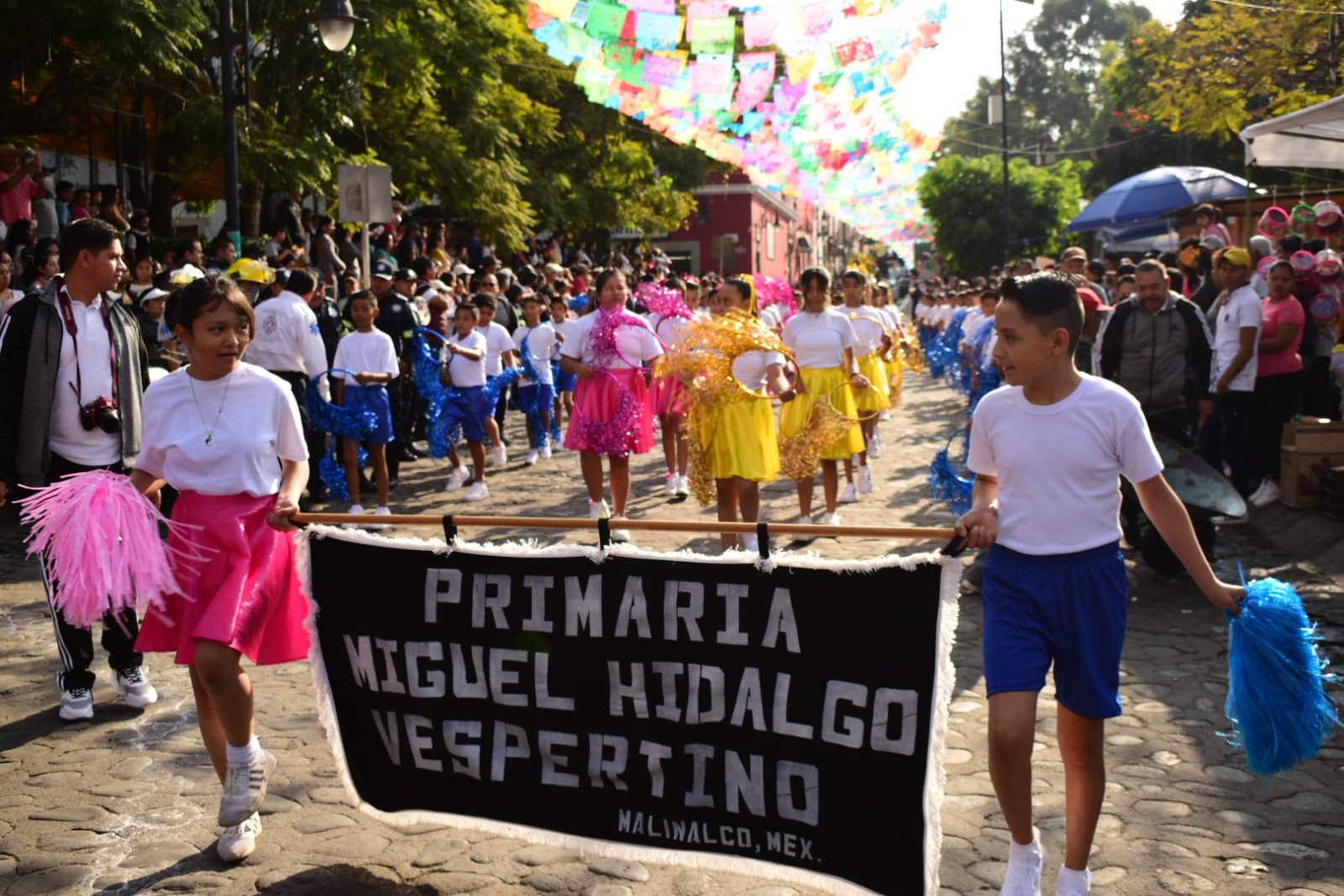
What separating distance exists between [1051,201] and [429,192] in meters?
36.2

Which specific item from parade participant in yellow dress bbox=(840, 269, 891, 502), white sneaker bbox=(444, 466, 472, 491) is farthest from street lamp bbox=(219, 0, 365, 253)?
parade participant in yellow dress bbox=(840, 269, 891, 502)

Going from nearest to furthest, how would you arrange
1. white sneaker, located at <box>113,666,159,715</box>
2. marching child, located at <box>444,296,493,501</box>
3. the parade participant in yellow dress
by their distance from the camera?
white sneaker, located at <box>113,666,159,715</box> → the parade participant in yellow dress → marching child, located at <box>444,296,493,501</box>

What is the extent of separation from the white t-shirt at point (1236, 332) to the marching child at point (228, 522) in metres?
7.51

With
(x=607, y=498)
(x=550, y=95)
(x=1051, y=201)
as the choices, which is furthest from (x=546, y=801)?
(x=1051, y=201)

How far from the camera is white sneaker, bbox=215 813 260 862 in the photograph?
14.3 feet

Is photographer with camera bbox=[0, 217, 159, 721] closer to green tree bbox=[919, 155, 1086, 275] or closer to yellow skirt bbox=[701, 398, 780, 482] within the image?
yellow skirt bbox=[701, 398, 780, 482]

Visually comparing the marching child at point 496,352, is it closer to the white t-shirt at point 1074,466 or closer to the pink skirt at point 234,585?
the pink skirt at point 234,585

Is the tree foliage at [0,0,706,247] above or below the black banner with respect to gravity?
above

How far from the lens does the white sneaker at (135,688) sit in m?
6.12

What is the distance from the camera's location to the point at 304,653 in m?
4.53

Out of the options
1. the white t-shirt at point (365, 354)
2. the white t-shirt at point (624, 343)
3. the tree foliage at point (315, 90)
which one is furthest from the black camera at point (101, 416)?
the tree foliage at point (315, 90)

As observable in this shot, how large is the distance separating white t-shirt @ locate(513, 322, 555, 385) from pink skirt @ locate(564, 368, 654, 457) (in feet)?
16.6

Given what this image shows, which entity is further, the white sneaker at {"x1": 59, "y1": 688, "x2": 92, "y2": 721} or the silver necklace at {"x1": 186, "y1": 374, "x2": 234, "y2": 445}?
the white sneaker at {"x1": 59, "y1": 688, "x2": 92, "y2": 721}

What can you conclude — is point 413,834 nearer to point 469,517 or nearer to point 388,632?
point 388,632
